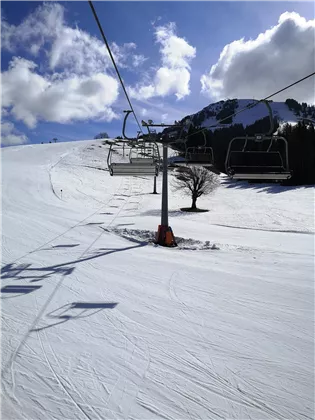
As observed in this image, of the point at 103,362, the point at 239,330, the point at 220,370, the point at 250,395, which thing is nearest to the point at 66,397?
the point at 103,362

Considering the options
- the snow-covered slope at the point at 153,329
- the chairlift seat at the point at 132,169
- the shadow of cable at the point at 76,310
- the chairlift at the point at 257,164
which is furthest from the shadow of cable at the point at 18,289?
the chairlift at the point at 257,164

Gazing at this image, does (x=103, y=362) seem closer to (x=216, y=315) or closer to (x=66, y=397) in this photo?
(x=66, y=397)

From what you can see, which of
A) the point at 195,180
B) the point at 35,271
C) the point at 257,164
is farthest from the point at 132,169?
the point at 195,180

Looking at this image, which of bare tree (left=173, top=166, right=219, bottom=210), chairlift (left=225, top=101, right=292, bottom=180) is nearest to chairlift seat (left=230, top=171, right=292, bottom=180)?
chairlift (left=225, top=101, right=292, bottom=180)

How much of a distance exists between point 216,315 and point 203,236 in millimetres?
9219

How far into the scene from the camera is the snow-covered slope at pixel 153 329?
12.6 feet

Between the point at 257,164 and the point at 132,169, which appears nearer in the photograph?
the point at 257,164

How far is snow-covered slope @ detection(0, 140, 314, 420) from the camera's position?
3838 mm

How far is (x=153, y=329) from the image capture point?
17.9 feet

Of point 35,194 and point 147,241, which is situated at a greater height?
point 35,194

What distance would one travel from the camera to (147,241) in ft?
44.0

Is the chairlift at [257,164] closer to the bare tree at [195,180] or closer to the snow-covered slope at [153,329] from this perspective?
the snow-covered slope at [153,329]

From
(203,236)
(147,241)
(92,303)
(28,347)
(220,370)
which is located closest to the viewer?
(220,370)

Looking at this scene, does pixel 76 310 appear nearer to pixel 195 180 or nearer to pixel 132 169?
pixel 132 169
